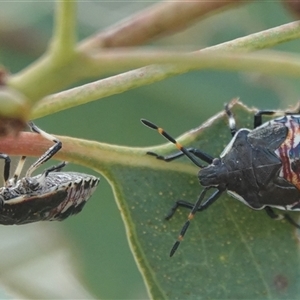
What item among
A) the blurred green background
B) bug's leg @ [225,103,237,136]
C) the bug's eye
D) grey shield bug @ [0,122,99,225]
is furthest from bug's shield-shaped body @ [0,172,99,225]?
the blurred green background

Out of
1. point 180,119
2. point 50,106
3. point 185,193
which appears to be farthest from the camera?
point 180,119

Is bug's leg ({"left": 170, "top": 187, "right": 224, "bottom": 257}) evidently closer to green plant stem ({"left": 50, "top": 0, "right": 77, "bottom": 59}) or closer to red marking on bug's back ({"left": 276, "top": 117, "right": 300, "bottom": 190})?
red marking on bug's back ({"left": 276, "top": 117, "right": 300, "bottom": 190})

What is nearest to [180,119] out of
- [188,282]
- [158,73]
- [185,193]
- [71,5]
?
[185,193]

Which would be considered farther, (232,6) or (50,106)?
(50,106)

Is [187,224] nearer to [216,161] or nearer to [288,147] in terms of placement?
[216,161]

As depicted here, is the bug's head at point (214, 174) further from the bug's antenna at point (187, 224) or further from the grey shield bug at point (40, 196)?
the grey shield bug at point (40, 196)

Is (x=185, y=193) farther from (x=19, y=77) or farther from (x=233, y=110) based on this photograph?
(x=19, y=77)
